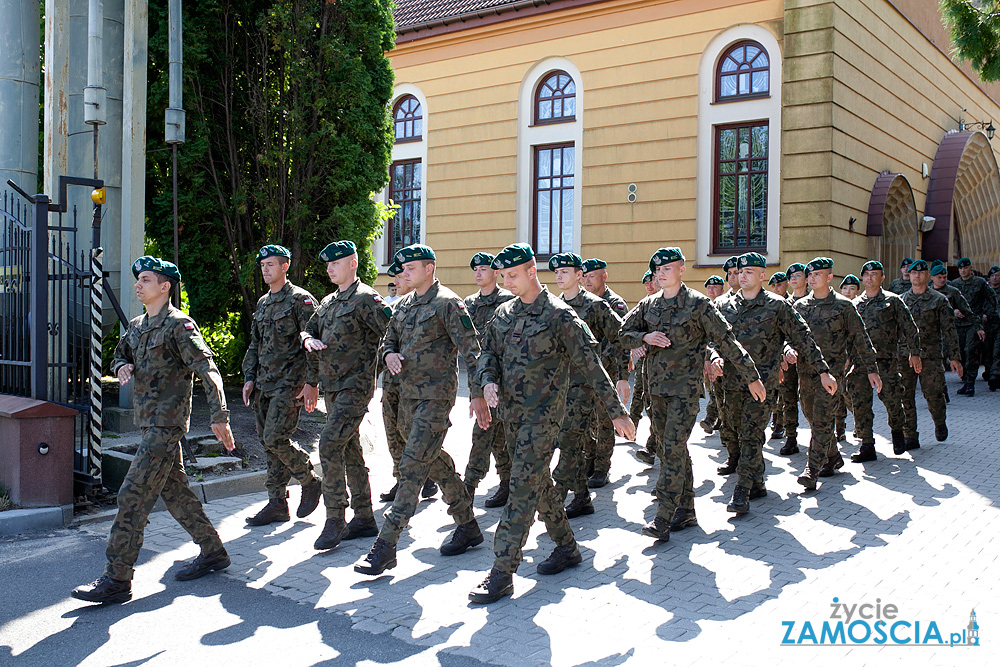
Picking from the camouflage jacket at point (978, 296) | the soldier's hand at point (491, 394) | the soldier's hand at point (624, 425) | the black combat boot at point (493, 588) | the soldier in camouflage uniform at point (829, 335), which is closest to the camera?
the soldier's hand at point (624, 425)

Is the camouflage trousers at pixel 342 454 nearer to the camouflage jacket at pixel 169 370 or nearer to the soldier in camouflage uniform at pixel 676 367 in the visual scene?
the camouflage jacket at pixel 169 370

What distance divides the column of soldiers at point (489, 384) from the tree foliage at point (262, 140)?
3.23 metres

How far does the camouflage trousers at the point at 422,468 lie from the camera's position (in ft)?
18.0

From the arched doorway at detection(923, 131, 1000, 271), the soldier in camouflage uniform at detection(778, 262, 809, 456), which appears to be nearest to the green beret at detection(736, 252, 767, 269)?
the soldier in camouflage uniform at detection(778, 262, 809, 456)

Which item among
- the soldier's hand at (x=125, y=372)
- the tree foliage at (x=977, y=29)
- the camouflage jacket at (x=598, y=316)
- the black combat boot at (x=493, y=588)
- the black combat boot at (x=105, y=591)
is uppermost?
the tree foliage at (x=977, y=29)

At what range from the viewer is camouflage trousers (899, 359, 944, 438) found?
32.9 ft

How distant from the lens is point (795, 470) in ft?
29.2

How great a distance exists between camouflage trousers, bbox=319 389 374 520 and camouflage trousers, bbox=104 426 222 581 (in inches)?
35.7

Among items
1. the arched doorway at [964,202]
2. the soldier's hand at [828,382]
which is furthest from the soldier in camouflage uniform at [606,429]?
the arched doorway at [964,202]

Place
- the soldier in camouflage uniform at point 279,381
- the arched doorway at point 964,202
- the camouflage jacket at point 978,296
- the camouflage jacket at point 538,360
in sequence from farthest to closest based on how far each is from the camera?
the arched doorway at point 964,202
the camouflage jacket at point 978,296
the soldier in camouflage uniform at point 279,381
the camouflage jacket at point 538,360

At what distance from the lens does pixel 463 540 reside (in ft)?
20.1

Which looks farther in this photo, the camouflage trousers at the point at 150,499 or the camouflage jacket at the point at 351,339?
the camouflage jacket at the point at 351,339

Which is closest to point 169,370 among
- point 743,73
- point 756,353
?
point 756,353

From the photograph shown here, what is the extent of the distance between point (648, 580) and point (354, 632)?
6.31 feet
